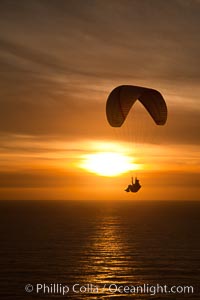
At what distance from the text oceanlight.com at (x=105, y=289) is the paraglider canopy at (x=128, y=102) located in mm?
23549

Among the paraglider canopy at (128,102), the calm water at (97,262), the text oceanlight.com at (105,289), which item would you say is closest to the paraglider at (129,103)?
the paraglider canopy at (128,102)

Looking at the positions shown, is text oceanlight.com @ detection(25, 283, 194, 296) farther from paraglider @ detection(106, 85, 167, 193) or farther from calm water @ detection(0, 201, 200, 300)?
paraglider @ detection(106, 85, 167, 193)

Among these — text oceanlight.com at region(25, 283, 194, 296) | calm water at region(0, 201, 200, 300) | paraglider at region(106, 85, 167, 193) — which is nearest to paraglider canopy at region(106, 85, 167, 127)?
paraglider at region(106, 85, 167, 193)

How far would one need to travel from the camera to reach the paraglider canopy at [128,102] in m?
52.1

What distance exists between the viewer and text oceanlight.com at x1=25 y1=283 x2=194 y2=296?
6400 centimetres

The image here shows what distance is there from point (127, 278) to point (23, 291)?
1615cm

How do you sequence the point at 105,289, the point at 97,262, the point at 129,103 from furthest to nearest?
the point at 97,262, the point at 105,289, the point at 129,103

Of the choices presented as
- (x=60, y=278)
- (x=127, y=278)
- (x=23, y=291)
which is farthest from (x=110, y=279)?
(x=23, y=291)

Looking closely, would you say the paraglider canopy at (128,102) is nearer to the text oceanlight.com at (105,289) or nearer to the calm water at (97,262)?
the calm water at (97,262)

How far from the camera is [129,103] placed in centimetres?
5200

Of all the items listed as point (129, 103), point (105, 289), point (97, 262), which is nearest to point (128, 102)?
point (129, 103)

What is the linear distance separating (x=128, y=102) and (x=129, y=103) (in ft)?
0.50

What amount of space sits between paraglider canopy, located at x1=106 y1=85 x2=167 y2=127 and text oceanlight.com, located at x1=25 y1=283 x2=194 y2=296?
23.5m

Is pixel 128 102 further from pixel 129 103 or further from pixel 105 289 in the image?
pixel 105 289
